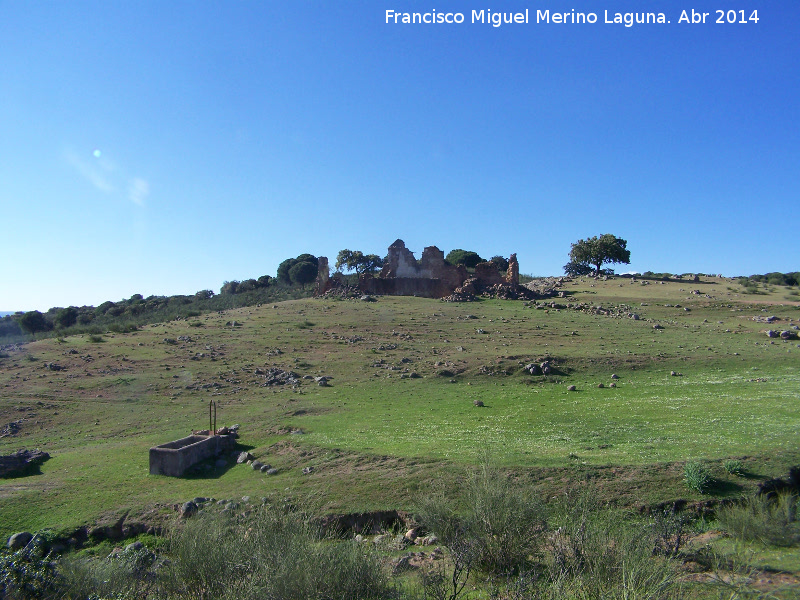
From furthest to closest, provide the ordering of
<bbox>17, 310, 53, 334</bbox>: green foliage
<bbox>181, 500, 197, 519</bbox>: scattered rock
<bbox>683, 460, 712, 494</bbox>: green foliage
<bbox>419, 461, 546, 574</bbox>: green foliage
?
<bbox>17, 310, 53, 334</bbox>: green foliage
<bbox>181, 500, 197, 519</bbox>: scattered rock
<bbox>683, 460, 712, 494</bbox>: green foliage
<bbox>419, 461, 546, 574</bbox>: green foliage

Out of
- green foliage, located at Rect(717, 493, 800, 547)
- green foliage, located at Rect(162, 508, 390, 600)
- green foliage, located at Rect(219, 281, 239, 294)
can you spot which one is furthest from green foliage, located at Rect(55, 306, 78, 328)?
green foliage, located at Rect(717, 493, 800, 547)

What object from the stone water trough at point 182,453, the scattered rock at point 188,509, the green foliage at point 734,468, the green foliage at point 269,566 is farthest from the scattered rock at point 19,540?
the green foliage at point 734,468

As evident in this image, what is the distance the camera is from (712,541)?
29.3ft

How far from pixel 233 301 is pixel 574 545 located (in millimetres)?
55413

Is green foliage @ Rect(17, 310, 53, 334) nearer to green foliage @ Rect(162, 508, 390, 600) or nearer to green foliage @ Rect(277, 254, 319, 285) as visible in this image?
green foliage @ Rect(277, 254, 319, 285)

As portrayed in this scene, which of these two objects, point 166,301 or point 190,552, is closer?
point 190,552

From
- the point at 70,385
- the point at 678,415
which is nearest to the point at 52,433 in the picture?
the point at 70,385

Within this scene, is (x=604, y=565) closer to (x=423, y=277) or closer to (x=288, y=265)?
(x=423, y=277)

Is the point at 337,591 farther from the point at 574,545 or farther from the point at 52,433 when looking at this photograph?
the point at 52,433

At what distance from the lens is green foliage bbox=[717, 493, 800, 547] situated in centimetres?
863

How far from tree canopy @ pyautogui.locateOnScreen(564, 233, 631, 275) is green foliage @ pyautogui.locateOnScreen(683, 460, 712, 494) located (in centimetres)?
5499

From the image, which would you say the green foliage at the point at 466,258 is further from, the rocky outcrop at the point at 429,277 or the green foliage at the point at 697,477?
the green foliage at the point at 697,477

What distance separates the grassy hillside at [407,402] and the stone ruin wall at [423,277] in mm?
8858

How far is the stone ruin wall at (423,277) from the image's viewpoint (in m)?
48.3
